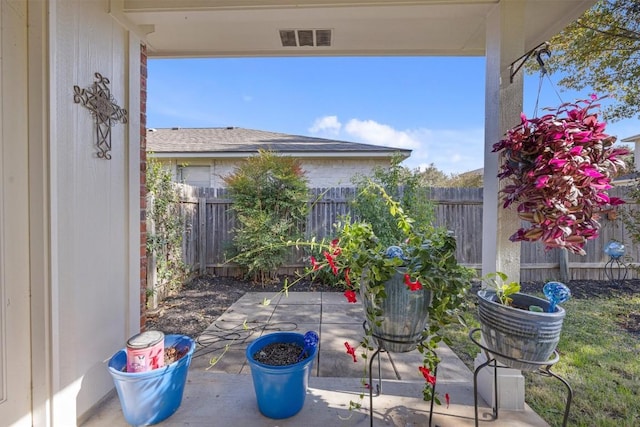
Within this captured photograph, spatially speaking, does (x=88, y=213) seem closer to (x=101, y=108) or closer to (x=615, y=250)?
(x=101, y=108)

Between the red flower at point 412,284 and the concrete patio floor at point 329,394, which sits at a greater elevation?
the red flower at point 412,284

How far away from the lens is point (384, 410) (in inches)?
67.5

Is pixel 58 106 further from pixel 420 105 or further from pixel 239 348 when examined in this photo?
pixel 420 105

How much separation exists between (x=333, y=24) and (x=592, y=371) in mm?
3471

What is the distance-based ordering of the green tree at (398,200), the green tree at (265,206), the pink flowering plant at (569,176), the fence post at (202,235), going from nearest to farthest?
1. the pink flowering plant at (569,176)
2. the green tree at (398,200)
3. the green tree at (265,206)
4. the fence post at (202,235)

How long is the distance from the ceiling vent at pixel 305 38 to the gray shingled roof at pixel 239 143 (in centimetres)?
411

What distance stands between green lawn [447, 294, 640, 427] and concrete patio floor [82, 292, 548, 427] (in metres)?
0.28

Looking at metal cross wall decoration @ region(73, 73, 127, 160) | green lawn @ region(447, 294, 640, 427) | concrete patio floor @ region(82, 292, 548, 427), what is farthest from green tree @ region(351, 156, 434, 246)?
metal cross wall decoration @ region(73, 73, 127, 160)

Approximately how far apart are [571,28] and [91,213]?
4.87 metres

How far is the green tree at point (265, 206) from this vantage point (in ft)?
15.1

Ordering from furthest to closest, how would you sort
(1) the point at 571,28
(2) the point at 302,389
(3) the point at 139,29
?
1. (1) the point at 571,28
2. (3) the point at 139,29
3. (2) the point at 302,389

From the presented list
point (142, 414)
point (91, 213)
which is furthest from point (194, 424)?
point (91, 213)

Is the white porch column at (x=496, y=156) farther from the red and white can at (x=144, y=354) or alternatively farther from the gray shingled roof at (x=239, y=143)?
the gray shingled roof at (x=239, y=143)

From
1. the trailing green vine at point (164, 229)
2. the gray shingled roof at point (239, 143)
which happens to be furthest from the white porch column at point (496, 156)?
the gray shingled roof at point (239, 143)
